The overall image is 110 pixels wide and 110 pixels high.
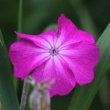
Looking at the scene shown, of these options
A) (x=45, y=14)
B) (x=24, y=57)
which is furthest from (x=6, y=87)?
(x=45, y=14)

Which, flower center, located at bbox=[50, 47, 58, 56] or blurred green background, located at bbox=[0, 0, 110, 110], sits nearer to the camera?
flower center, located at bbox=[50, 47, 58, 56]

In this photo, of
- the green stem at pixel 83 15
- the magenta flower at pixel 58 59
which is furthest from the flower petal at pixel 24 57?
the green stem at pixel 83 15

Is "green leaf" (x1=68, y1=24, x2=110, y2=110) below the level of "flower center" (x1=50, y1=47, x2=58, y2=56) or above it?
below

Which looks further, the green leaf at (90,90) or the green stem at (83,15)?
the green stem at (83,15)

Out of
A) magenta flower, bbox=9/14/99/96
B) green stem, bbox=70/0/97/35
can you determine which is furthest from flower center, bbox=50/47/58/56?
green stem, bbox=70/0/97/35

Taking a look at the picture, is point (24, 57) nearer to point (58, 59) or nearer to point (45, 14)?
point (58, 59)

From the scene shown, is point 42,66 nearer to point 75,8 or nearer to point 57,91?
point 57,91

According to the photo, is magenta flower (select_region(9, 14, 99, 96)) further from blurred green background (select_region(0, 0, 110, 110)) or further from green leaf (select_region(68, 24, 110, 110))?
blurred green background (select_region(0, 0, 110, 110))

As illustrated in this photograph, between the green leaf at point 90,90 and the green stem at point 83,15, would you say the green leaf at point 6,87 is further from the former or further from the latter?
the green stem at point 83,15
